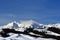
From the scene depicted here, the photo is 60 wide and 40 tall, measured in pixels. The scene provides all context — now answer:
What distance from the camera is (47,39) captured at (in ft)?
161

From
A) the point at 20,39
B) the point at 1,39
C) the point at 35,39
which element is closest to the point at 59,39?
the point at 35,39

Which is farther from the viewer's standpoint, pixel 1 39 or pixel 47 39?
pixel 47 39

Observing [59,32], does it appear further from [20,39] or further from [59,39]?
[20,39]

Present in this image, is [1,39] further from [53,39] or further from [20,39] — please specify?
[53,39]

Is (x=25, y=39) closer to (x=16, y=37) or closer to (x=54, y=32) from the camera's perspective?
(x=16, y=37)

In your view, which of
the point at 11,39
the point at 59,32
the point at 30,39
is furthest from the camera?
the point at 59,32

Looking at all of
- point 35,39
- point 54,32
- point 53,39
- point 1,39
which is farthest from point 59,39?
point 54,32

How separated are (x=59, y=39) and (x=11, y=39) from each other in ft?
30.3

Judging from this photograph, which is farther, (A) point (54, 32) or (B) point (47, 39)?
(A) point (54, 32)

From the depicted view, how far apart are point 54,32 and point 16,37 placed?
59.2 ft

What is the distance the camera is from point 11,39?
4416 cm

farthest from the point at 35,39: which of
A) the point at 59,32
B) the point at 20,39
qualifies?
the point at 59,32

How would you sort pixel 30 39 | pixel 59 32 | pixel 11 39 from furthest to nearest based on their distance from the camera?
pixel 59 32 → pixel 30 39 → pixel 11 39

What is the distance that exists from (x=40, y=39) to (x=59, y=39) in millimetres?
3560
